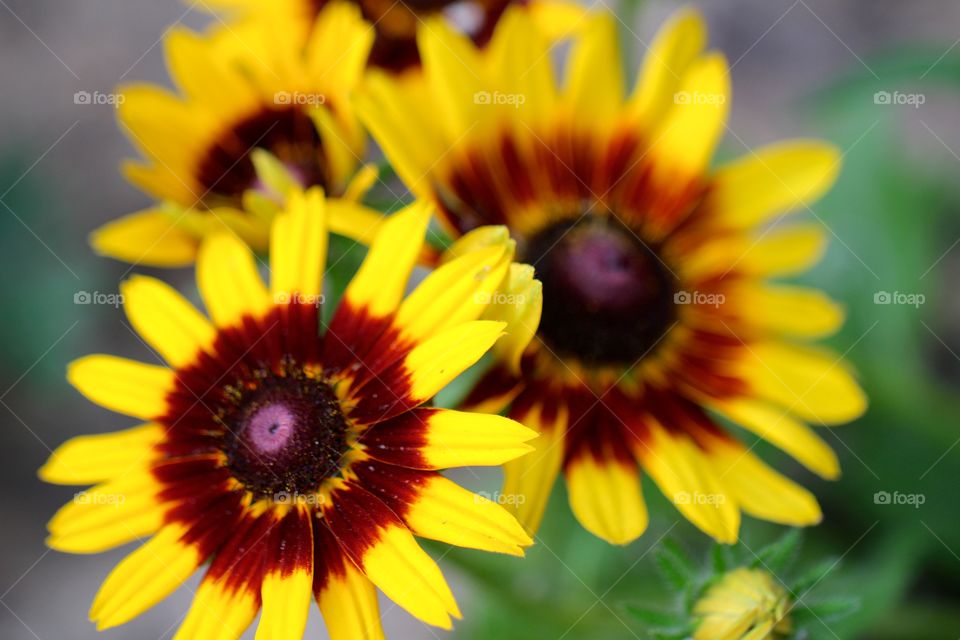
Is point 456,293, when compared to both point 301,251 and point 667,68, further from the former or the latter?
point 667,68

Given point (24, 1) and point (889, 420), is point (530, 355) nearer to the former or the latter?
point (889, 420)

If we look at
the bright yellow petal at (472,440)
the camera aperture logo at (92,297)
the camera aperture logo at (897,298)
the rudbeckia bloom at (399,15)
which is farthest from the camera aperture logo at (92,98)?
the bright yellow petal at (472,440)

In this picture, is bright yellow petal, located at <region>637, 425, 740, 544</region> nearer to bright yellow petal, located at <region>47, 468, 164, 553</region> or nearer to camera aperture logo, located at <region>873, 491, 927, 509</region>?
bright yellow petal, located at <region>47, 468, 164, 553</region>

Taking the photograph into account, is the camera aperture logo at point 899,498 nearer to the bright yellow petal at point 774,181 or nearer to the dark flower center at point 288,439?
the bright yellow petal at point 774,181

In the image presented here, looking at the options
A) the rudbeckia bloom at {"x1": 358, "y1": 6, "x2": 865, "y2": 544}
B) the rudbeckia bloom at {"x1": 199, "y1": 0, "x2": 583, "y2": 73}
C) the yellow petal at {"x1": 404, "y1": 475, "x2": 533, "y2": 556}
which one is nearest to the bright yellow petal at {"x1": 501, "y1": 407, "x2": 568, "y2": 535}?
the rudbeckia bloom at {"x1": 358, "y1": 6, "x2": 865, "y2": 544}

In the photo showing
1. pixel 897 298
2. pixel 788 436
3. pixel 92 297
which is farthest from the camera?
pixel 92 297

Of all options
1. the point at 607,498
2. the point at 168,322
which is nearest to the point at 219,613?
the point at 168,322

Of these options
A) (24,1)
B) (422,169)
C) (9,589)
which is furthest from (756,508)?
(24,1)
